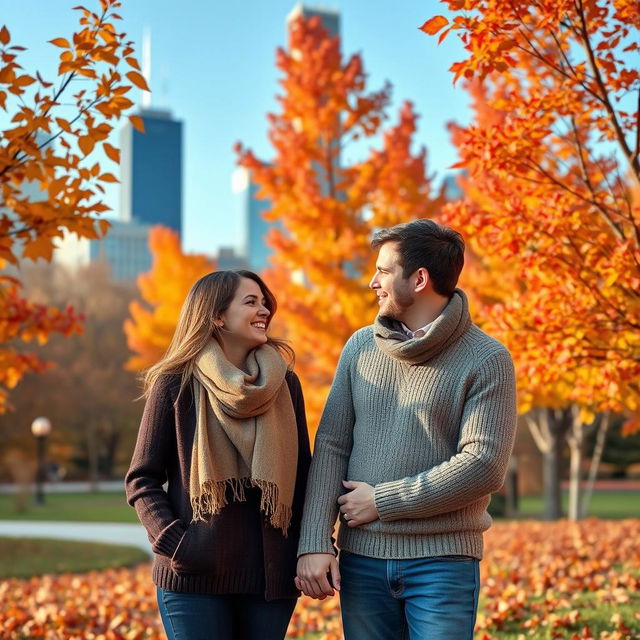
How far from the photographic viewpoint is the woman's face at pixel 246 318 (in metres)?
3.01

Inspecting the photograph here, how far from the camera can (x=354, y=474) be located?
113 inches

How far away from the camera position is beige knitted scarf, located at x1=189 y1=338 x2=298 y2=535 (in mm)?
2779

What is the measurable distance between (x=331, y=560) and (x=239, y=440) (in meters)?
0.47

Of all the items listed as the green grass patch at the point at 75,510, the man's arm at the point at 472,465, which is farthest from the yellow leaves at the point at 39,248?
the green grass patch at the point at 75,510

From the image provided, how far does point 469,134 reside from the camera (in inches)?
203

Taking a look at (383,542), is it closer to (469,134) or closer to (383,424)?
(383,424)

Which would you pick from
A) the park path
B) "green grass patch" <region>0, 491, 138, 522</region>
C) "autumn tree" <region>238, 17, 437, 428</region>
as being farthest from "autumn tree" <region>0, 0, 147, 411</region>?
"green grass patch" <region>0, 491, 138, 522</region>

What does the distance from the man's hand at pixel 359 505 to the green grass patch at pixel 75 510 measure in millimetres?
18634

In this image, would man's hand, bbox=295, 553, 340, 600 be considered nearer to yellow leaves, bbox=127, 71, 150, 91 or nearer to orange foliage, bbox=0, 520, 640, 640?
orange foliage, bbox=0, 520, 640, 640

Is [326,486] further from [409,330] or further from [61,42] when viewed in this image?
[61,42]

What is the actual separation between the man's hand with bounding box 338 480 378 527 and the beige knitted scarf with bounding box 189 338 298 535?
0.66 ft

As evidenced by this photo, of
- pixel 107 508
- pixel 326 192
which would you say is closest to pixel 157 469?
pixel 326 192

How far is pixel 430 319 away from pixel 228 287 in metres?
0.70

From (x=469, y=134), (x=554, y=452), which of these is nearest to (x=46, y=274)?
(x=554, y=452)
